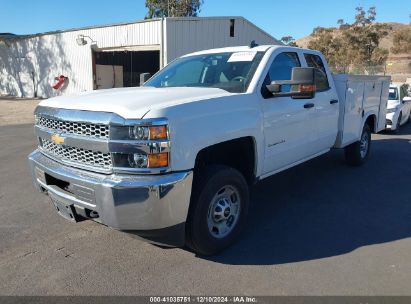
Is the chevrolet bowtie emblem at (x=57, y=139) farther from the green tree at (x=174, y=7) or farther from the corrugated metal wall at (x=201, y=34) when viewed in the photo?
the green tree at (x=174, y=7)

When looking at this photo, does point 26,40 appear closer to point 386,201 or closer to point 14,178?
point 14,178

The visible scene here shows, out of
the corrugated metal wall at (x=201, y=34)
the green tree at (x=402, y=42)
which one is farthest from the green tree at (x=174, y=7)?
the green tree at (x=402, y=42)

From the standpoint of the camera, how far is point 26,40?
27.0 meters

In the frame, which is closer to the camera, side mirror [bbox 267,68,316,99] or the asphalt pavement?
the asphalt pavement

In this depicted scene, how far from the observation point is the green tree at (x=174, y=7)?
1722 inches

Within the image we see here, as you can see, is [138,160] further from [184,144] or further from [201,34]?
[201,34]

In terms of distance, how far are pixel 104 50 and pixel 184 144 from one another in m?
19.6

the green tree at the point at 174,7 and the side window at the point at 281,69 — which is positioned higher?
the green tree at the point at 174,7

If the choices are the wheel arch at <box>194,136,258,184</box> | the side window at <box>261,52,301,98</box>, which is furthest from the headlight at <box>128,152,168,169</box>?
the side window at <box>261,52,301,98</box>

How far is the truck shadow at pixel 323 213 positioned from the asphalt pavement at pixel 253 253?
0.01 m

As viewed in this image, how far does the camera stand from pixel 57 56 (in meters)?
24.6

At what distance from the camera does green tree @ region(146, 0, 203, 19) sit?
43.7 meters

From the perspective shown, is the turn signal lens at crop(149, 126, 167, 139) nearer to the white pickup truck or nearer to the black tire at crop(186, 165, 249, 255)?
→ the white pickup truck

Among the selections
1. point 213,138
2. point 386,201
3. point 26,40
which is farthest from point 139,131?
point 26,40
